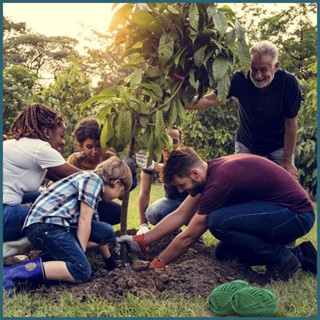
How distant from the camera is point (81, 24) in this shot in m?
25.2

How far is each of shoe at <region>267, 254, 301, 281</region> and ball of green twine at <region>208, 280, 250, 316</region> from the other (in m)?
0.81

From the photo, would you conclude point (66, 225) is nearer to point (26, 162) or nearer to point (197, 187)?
point (26, 162)

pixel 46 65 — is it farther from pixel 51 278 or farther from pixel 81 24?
pixel 51 278

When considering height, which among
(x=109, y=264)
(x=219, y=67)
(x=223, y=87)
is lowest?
(x=109, y=264)

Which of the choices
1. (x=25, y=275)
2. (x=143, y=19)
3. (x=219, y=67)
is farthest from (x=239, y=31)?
(x=25, y=275)

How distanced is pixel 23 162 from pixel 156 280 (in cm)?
132

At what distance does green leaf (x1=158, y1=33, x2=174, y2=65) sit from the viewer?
12.7 ft

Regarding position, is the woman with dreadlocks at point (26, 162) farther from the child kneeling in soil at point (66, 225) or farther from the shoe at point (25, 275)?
the shoe at point (25, 275)

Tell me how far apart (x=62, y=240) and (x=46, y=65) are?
853 inches

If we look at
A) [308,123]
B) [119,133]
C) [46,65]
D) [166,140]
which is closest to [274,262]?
[166,140]

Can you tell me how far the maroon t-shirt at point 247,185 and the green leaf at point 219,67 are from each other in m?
0.65

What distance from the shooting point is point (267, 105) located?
4.71 meters

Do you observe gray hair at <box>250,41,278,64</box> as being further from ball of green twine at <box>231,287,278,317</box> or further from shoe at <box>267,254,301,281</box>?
ball of green twine at <box>231,287,278,317</box>

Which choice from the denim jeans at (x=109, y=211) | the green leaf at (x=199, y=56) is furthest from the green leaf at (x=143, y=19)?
the denim jeans at (x=109, y=211)
